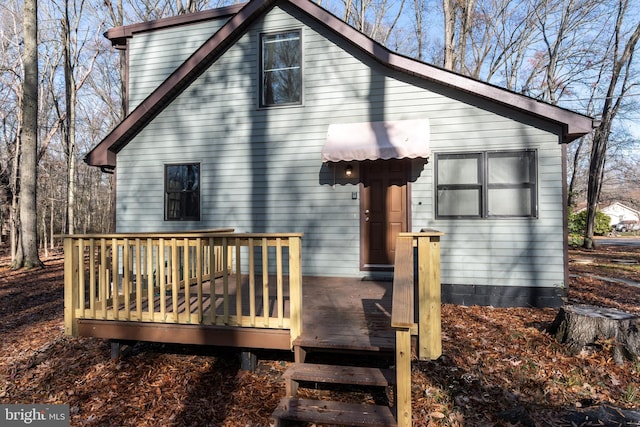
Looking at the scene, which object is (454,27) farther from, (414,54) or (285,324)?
(285,324)

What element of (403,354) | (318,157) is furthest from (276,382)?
(318,157)

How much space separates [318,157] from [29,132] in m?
9.30

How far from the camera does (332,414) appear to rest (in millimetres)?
2736

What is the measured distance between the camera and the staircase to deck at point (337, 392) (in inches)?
106

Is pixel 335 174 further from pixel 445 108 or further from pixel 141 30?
pixel 141 30

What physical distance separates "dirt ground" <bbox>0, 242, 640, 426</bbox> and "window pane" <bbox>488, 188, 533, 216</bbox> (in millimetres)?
1689

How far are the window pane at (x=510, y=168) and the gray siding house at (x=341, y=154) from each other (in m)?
0.02

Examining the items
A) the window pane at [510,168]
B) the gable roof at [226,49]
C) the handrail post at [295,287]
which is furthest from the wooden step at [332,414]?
the gable roof at [226,49]

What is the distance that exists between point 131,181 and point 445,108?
651 centimetres

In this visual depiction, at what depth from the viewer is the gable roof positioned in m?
5.42

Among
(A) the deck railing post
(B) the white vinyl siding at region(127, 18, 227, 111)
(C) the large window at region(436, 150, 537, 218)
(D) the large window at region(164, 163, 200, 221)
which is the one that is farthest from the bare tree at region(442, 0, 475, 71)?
(A) the deck railing post

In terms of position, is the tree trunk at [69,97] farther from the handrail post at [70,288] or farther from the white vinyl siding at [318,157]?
the handrail post at [70,288]

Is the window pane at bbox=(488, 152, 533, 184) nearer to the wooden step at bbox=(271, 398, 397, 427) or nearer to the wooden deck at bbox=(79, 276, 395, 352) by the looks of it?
the wooden deck at bbox=(79, 276, 395, 352)

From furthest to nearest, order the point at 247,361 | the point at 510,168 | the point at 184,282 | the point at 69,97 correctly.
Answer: the point at 69,97 < the point at 510,168 < the point at 184,282 < the point at 247,361
